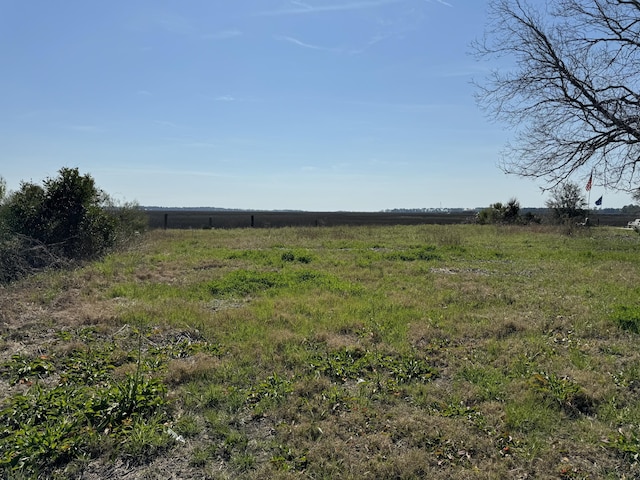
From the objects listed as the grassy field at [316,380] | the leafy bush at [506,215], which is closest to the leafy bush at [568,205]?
the leafy bush at [506,215]

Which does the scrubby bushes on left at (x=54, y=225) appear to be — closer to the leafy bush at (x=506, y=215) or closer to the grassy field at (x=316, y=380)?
the grassy field at (x=316, y=380)

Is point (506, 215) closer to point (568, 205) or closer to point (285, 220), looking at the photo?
point (568, 205)

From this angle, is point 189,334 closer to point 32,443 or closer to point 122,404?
point 122,404

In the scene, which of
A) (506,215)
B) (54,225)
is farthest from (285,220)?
(54,225)

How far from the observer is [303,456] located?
3193 millimetres

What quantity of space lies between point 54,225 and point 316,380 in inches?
408

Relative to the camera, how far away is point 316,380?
442 cm

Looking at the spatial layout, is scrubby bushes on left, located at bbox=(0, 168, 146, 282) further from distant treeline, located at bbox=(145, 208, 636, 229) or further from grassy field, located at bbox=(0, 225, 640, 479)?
distant treeline, located at bbox=(145, 208, 636, 229)

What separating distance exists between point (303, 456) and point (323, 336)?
8.57ft

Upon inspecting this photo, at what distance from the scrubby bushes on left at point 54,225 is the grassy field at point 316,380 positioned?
1.55m

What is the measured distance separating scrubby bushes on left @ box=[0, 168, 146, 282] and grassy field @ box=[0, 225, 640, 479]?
1.55m

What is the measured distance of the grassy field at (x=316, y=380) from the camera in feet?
10.4

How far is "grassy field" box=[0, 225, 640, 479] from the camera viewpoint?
3162mm

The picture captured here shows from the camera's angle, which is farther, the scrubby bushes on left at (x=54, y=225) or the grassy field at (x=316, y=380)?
the scrubby bushes on left at (x=54, y=225)
